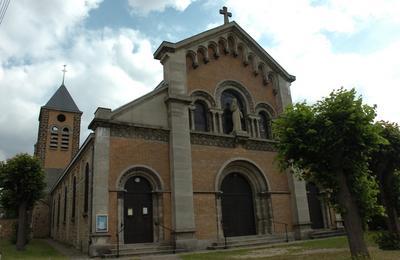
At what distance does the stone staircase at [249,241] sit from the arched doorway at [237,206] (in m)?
0.77

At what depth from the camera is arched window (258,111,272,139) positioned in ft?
71.6

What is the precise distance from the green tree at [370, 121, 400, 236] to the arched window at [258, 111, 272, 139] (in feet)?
27.4

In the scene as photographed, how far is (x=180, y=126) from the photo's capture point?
58.3 feet

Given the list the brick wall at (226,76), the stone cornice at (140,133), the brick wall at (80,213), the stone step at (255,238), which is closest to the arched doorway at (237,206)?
the stone step at (255,238)

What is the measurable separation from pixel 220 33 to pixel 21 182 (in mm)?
15322

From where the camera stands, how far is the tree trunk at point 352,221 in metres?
10.2

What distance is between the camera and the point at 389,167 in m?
13.8

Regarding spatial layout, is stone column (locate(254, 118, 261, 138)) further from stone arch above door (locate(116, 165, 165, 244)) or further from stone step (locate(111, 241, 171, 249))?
stone step (locate(111, 241, 171, 249))

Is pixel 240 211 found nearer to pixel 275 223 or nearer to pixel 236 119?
pixel 275 223

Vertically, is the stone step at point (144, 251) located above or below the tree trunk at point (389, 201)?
below

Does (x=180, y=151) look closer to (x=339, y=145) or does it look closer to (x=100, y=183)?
(x=100, y=183)

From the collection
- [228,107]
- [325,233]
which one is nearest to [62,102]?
[228,107]

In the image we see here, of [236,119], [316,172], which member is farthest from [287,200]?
[316,172]

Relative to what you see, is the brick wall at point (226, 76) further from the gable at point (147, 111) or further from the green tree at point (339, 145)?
the green tree at point (339, 145)
